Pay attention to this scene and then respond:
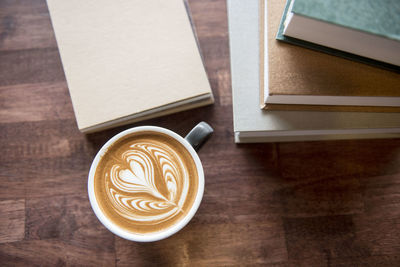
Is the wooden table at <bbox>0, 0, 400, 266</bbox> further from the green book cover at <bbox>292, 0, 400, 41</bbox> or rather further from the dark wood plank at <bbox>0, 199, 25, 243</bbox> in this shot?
the green book cover at <bbox>292, 0, 400, 41</bbox>

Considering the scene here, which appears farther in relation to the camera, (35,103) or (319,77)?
(35,103)

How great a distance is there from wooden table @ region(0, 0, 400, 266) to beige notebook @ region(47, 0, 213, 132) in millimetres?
62

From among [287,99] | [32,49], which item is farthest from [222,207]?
[32,49]

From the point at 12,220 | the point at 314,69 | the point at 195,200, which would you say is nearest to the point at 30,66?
the point at 12,220

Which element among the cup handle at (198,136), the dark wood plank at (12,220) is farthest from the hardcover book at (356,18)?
the dark wood plank at (12,220)

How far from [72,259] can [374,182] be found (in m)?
0.66

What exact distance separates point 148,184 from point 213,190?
167 mm

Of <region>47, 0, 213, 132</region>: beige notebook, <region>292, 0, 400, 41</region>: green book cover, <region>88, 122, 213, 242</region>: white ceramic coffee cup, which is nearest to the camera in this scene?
<region>292, 0, 400, 41</region>: green book cover

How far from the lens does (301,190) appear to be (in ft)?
2.20

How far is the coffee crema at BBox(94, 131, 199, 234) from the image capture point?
55 cm

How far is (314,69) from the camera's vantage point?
1.71 feet

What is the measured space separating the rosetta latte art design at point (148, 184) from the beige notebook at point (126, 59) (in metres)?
0.11

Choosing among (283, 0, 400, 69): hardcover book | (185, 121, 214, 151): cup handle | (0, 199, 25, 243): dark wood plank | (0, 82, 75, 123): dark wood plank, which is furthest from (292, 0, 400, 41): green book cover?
(0, 199, 25, 243): dark wood plank

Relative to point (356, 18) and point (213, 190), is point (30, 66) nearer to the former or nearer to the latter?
point (213, 190)
